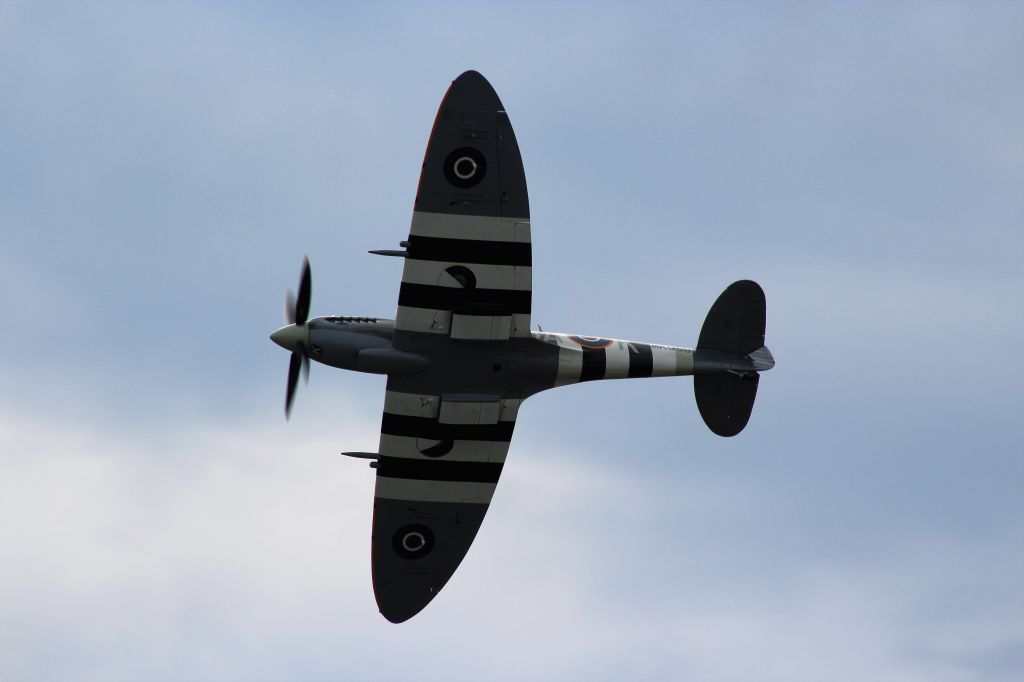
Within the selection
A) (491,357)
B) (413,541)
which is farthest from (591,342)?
(413,541)

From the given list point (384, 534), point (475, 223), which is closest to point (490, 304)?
point (475, 223)

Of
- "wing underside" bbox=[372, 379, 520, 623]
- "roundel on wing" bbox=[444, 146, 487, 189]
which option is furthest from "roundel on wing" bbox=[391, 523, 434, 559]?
"roundel on wing" bbox=[444, 146, 487, 189]

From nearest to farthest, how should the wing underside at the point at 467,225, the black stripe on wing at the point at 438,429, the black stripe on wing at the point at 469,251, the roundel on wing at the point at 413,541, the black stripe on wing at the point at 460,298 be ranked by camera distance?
1. the wing underside at the point at 467,225
2. the black stripe on wing at the point at 469,251
3. the black stripe on wing at the point at 460,298
4. the black stripe on wing at the point at 438,429
5. the roundel on wing at the point at 413,541

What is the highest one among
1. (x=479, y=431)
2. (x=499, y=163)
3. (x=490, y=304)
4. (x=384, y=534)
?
(x=499, y=163)

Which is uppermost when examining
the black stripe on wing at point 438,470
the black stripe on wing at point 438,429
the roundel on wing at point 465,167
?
the roundel on wing at point 465,167

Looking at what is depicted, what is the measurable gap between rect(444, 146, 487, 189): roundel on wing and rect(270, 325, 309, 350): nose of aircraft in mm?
4007

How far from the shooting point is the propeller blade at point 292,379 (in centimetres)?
2652

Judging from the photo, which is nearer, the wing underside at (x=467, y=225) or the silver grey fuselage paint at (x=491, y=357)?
the wing underside at (x=467, y=225)

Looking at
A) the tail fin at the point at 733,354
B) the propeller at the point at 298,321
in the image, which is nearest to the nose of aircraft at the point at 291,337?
the propeller at the point at 298,321

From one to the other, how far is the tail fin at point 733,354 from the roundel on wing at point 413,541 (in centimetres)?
625

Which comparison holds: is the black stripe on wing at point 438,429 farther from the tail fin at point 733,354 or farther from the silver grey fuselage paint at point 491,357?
the tail fin at point 733,354

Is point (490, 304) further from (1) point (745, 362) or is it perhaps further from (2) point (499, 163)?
(1) point (745, 362)

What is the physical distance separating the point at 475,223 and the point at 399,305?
211cm

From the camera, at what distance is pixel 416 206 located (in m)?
25.3
